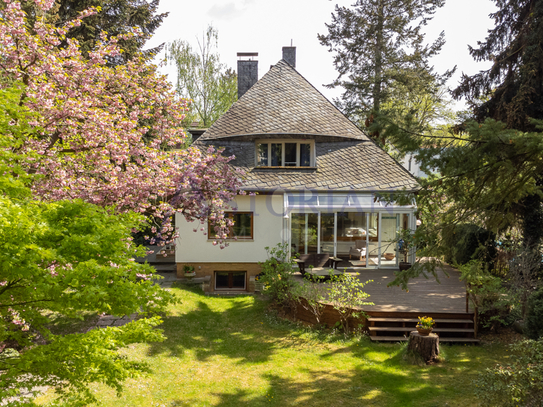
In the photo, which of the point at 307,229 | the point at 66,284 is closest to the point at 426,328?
the point at 307,229

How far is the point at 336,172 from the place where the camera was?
16.9 meters

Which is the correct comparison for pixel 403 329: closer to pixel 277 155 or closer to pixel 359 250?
pixel 359 250

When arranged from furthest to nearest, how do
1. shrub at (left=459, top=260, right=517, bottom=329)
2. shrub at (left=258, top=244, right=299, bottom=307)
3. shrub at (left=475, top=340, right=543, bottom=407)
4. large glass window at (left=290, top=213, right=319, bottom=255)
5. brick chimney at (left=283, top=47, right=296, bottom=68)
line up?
1. brick chimney at (left=283, top=47, right=296, bottom=68)
2. large glass window at (left=290, top=213, right=319, bottom=255)
3. shrub at (left=258, top=244, right=299, bottom=307)
4. shrub at (left=459, top=260, right=517, bottom=329)
5. shrub at (left=475, top=340, right=543, bottom=407)

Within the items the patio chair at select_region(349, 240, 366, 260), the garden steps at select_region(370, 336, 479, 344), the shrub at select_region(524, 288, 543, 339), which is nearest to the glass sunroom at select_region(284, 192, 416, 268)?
the patio chair at select_region(349, 240, 366, 260)

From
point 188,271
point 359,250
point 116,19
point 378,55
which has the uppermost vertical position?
point 378,55

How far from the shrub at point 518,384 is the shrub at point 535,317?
2.33 m

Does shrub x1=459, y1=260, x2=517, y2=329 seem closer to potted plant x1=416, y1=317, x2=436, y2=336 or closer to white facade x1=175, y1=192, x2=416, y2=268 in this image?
potted plant x1=416, y1=317, x2=436, y2=336

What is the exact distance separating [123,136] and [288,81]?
12.4 meters

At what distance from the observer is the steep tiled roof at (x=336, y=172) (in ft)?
53.0

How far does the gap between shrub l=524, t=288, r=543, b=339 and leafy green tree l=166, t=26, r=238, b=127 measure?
26.8 meters

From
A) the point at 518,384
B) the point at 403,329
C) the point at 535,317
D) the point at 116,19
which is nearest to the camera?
the point at 518,384

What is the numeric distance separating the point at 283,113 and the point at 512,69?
9370 mm

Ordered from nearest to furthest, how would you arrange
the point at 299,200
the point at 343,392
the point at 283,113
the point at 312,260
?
1. the point at 343,392
2. the point at 312,260
3. the point at 299,200
4. the point at 283,113

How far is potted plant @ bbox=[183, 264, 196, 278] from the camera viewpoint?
52.2 ft
